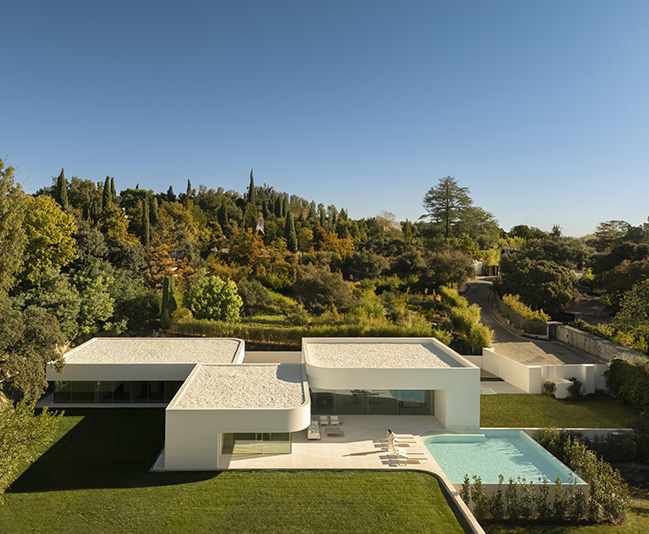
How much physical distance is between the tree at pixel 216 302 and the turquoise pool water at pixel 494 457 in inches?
572

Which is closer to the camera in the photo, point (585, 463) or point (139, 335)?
point (585, 463)

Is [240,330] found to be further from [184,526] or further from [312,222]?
[312,222]

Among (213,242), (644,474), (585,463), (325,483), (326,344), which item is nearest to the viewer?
(325,483)

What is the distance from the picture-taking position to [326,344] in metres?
21.0

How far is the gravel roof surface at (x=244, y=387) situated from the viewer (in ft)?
44.1

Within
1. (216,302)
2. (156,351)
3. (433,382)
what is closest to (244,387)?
(433,382)

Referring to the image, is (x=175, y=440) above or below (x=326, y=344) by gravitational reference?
below

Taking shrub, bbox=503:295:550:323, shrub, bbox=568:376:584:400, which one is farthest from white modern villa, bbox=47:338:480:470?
shrub, bbox=503:295:550:323

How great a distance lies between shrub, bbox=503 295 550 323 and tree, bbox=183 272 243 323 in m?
19.9

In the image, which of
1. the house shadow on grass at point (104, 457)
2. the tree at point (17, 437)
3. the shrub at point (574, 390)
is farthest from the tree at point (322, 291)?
the tree at point (17, 437)

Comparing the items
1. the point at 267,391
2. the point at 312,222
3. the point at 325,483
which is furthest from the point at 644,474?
the point at 312,222

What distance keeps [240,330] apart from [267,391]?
32.2 feet

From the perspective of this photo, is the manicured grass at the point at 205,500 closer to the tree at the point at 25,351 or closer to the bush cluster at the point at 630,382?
the tree at the point at 25,351

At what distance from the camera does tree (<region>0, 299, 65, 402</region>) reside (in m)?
15.3
